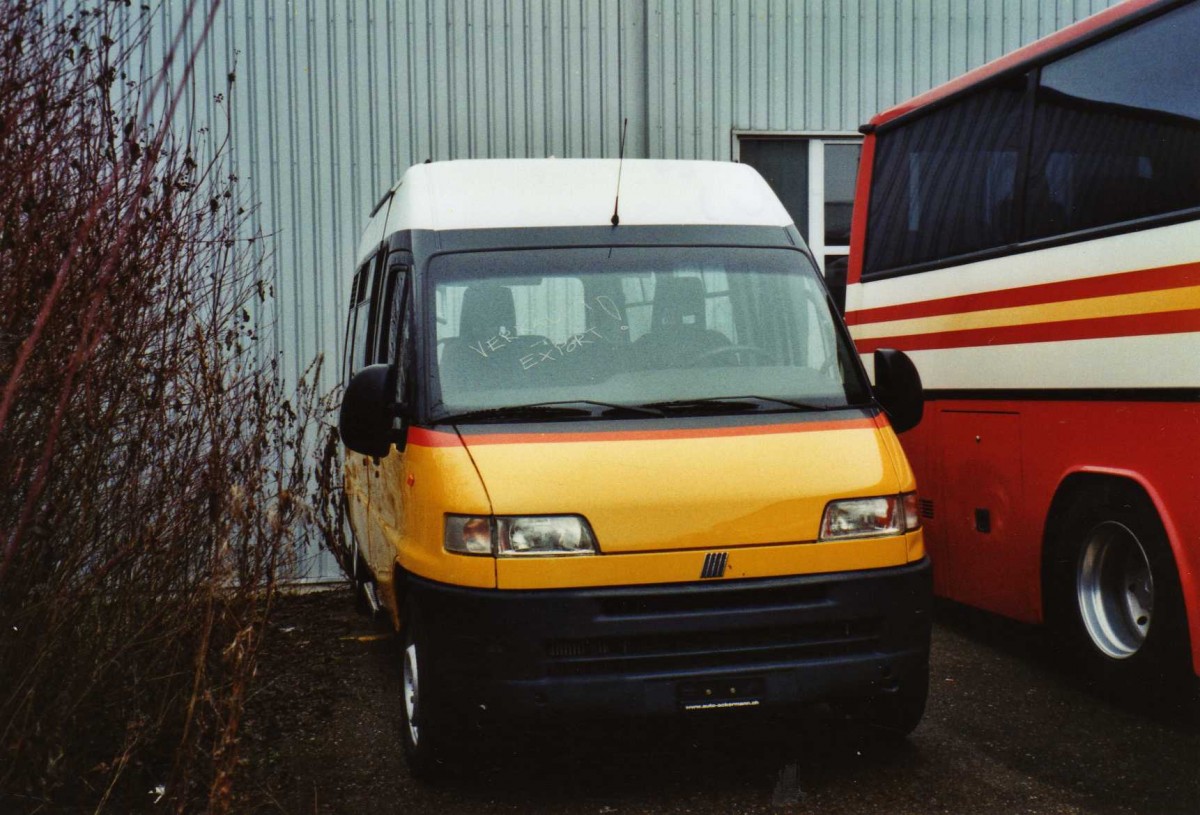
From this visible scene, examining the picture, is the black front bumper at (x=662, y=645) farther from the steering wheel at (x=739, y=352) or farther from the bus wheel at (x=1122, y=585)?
the bus wheel at (x=1122, y=585)

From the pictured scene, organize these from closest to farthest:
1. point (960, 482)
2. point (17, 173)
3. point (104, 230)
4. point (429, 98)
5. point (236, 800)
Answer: point (17, 173), point (104, 230), point (236, 800), point (960, 482), point (429, 98)

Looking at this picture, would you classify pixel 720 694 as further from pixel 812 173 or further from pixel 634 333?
pixel 812 173

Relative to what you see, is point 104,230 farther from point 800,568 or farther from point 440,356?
point 800,568

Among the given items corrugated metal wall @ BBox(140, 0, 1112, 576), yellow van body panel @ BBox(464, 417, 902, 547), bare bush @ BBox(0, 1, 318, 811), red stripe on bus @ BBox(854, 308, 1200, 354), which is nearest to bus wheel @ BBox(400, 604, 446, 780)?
bare bush @ BBox(0, 1, 318, 811)

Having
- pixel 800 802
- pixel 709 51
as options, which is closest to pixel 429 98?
pixel 709 51

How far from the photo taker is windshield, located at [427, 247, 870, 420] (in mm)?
5047

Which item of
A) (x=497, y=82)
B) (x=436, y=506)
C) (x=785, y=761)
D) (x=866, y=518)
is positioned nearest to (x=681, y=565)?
(x=866, y=518)

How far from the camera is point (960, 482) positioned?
707cm

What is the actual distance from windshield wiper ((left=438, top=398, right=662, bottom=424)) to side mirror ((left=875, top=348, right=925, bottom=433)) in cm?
110

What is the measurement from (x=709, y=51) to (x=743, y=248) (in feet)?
20.1

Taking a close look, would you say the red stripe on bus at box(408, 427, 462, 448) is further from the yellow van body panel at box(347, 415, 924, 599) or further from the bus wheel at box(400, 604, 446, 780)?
the bus wheel at box(400, 604, 446, 780)

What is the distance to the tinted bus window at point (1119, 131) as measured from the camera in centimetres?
539

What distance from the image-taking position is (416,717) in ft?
Result: 16.6

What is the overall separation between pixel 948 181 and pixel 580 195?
2.67m
